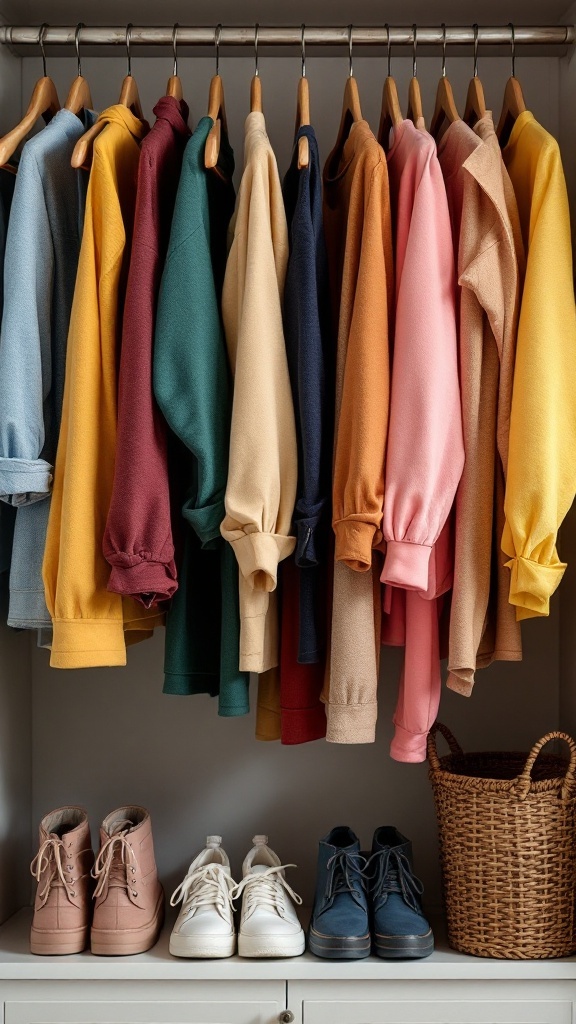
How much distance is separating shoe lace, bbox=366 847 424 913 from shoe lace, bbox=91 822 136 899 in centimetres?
41

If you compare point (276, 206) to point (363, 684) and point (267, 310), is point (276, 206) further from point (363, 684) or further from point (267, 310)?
point (363, 684)

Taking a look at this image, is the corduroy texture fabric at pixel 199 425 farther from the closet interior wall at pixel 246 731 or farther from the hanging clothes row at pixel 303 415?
the closet interior wall at pixel 246 731

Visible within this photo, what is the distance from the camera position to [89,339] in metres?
1.38

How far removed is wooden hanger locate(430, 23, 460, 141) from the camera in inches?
61.7

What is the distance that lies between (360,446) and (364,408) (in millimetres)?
59

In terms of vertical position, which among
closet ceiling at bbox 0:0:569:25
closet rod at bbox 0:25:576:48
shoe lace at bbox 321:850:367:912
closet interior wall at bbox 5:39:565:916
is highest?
closet ceiling at bbox 0:0:569:25

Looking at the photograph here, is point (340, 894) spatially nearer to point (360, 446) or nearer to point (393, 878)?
point (393, 878)

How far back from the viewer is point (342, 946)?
1.42 meters

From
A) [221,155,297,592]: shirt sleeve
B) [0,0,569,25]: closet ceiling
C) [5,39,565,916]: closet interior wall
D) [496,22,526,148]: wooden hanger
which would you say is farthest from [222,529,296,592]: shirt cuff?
[0,0,569,25]: closet ceiling

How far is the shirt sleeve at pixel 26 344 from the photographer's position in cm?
137

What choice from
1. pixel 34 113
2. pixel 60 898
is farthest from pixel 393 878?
pixel 34 113

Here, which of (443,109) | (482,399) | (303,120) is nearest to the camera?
(482,399)

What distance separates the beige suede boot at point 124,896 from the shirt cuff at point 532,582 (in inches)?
30.0

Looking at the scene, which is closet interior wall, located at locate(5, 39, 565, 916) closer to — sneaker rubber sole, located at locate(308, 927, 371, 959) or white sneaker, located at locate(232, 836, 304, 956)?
white sneaker, located at locate(232, 836, 304, 956)
